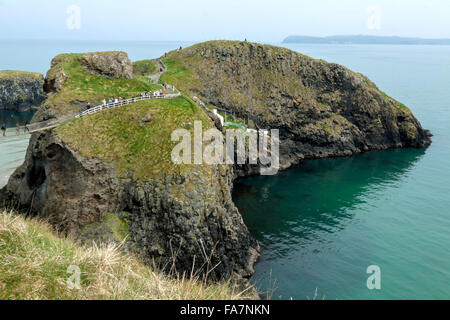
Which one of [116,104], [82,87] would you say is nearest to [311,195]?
[116,104]

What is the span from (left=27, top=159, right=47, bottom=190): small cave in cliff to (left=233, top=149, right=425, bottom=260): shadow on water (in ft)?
94.4

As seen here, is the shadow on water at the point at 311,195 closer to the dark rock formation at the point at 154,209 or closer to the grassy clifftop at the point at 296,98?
the grassy clifftop at the point at 296,98

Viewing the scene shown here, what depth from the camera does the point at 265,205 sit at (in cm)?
5656

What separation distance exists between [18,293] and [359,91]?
9380 cm

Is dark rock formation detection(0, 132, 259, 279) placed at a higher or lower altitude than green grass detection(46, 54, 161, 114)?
lower

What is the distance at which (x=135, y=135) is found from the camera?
143ft

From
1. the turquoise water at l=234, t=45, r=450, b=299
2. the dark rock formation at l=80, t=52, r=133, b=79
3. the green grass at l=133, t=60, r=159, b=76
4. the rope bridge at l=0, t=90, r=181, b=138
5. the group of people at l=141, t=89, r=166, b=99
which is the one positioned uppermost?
the green grass at l=133, t=60, r=159, b=76

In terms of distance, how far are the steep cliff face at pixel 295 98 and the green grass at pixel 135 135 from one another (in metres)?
32.5

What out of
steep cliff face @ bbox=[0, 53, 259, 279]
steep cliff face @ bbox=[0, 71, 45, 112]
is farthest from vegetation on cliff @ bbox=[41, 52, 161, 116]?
steep cliff face @ bbox=[0, 71, 45, 112]

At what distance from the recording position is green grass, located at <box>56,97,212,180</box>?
40.2 meters

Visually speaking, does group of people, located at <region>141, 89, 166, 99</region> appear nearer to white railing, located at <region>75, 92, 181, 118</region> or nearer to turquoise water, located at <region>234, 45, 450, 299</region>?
white railing, located at <region>75, 92, 181, 118</region>

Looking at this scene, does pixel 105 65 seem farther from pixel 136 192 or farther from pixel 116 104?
pixel 136 192

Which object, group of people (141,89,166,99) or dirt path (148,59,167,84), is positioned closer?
group of people (141,89,166,99)
